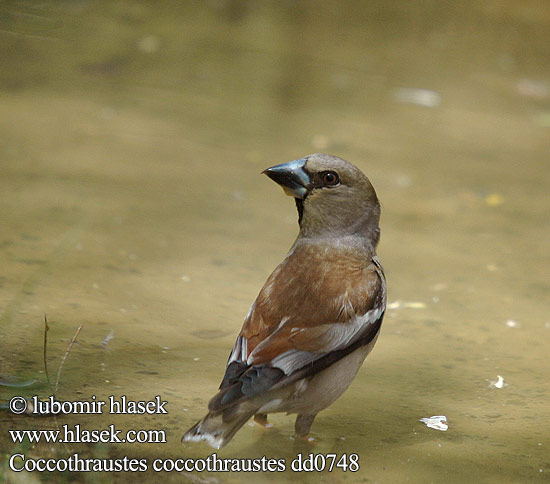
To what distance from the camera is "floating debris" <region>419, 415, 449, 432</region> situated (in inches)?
129

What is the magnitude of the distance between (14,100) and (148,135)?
140 centimetres

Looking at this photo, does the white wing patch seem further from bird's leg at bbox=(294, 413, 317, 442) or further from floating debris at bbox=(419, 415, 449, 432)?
floating debris at bbox=(419, 415, 449, 432)

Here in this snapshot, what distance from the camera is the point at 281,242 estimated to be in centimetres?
531

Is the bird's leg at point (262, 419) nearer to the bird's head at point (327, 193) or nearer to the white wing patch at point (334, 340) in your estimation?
the white wing patch at point (334, 340)

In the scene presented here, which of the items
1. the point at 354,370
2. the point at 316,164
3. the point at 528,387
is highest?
the point at 316,164

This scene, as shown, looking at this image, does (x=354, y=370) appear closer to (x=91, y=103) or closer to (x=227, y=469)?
(x=227, y=469)

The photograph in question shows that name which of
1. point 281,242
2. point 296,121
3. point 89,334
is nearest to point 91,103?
point 296,121

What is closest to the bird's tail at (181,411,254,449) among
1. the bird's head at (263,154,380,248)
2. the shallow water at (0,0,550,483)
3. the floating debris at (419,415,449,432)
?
the shallow water at (0,0,550,483)

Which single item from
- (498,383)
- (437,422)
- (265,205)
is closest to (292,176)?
(437,422)

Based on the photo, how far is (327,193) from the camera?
347 centimetres

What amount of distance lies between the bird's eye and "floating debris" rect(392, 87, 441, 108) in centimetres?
563

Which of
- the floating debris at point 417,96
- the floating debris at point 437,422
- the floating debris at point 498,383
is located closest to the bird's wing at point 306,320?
the floating debris at point 437,422

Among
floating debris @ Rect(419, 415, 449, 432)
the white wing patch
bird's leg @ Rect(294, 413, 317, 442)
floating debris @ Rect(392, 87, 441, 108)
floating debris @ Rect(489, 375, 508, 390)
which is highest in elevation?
floating debris @ Rect(392, 87, 441, 108)

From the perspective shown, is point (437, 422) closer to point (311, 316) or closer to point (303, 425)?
point (303, 425)
